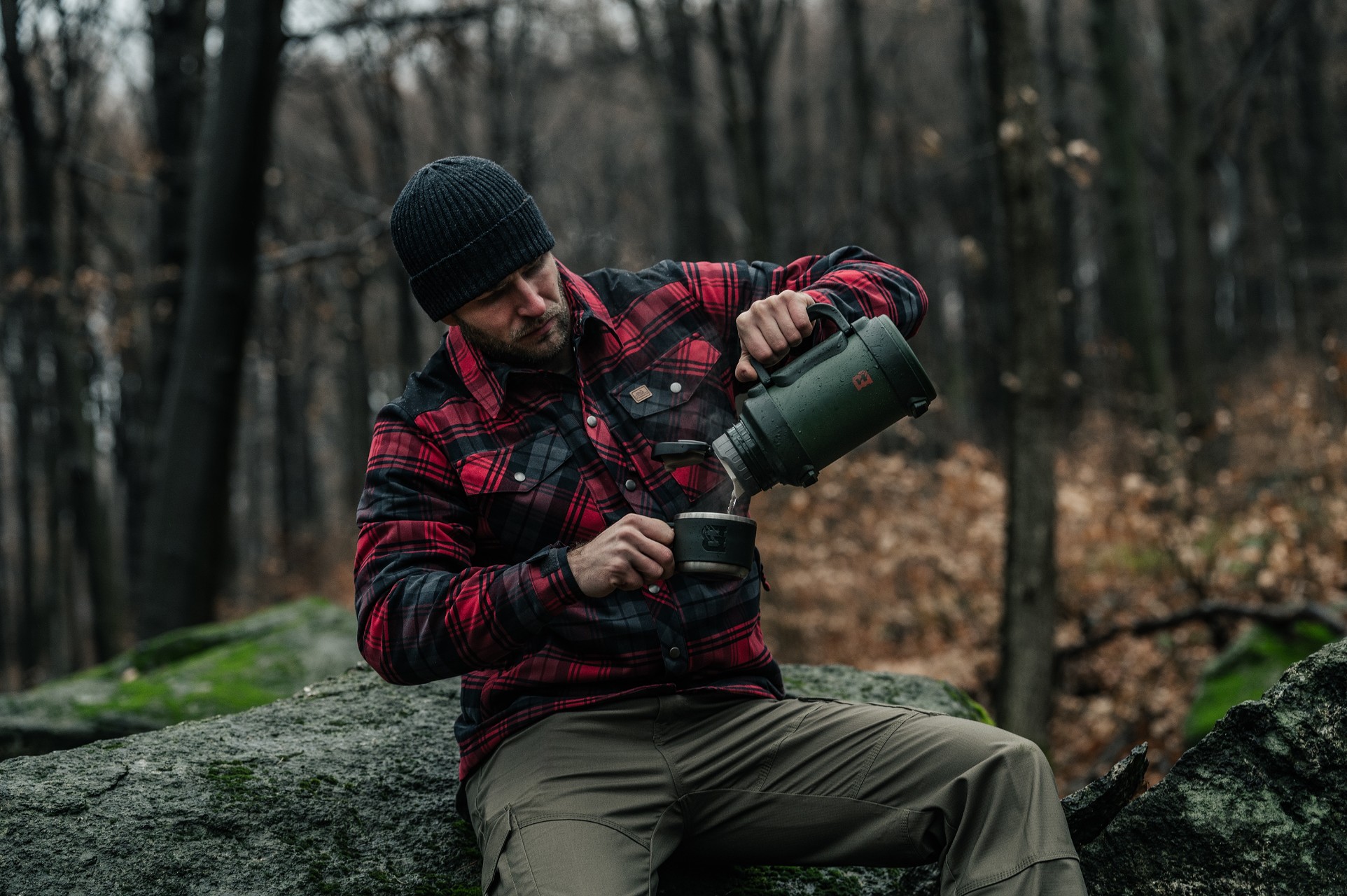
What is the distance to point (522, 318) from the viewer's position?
8.20 ft

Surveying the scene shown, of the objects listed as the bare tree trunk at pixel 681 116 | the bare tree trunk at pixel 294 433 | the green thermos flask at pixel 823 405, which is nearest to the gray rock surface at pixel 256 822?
the green thermos flask at pixel 823 405

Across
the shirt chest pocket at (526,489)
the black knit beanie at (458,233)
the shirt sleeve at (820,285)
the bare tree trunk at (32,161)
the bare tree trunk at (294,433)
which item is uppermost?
the bare tree trunk at (32,161)

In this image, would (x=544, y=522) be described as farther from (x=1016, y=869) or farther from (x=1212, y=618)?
(x=1212, y=618)

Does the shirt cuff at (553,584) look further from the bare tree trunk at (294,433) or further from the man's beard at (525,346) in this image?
the bare tree trunk at (294,433)

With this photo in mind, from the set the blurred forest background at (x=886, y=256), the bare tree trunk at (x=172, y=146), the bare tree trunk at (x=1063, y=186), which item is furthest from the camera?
the bare tree trunk at (x=1063, y=186)

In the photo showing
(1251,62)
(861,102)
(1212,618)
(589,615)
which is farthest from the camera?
(861,102)

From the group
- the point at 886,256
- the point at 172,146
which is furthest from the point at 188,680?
the point at 886,256

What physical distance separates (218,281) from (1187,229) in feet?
29.2

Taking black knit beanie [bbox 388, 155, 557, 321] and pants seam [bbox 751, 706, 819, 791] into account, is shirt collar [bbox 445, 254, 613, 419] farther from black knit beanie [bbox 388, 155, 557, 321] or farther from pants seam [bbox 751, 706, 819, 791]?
pants seam [bbox 751, 706, 819, 791]

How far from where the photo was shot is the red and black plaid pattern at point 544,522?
226cm

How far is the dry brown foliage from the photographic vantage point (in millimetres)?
6145

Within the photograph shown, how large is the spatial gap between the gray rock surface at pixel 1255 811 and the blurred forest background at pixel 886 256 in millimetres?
2774

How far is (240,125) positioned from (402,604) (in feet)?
16.1

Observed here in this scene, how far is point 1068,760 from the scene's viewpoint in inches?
236
